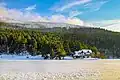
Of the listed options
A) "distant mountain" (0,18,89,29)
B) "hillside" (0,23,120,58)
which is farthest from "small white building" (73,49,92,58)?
"distant mountain" (0,18,89,29)

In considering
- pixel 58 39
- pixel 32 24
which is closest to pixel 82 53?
pixel 58 39

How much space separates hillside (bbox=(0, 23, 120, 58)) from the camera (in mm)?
3395

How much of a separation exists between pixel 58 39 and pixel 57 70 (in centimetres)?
31

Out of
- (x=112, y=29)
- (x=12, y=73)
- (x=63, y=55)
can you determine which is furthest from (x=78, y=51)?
(x=12, y=73)

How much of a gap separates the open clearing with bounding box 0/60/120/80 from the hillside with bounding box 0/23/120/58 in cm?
12

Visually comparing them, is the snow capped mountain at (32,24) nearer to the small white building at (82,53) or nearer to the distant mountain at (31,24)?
the distant mountain at (31,24)

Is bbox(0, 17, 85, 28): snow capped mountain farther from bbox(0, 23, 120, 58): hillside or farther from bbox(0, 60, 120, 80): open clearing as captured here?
bbox(0, 60, 120, 80): open clearing

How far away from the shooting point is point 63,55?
349 cm

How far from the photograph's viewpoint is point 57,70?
3416mm

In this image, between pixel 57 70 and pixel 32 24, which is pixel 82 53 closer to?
pixel 57 70

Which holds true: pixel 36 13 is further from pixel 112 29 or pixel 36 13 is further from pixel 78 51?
pixel 112 29

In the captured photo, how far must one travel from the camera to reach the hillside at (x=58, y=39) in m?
3.39

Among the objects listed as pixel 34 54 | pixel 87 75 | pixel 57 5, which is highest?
pixel 57 5

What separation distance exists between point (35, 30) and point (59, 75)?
514 mm
